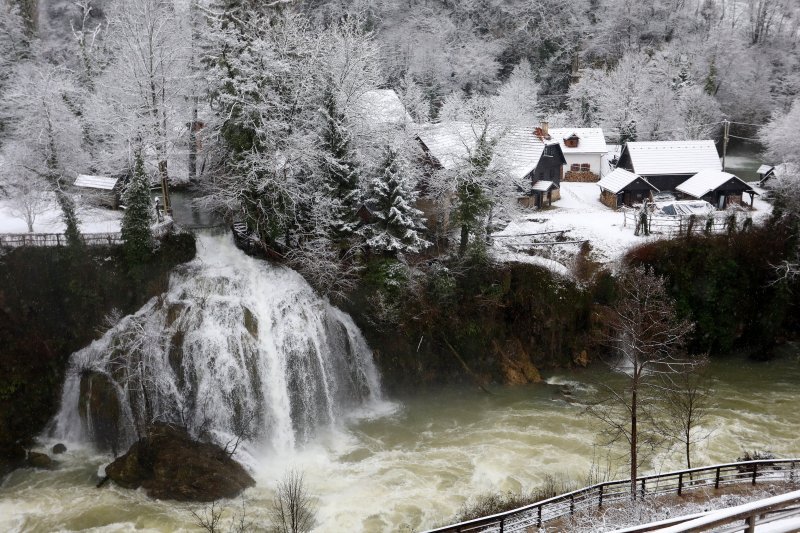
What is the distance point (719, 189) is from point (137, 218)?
35.8 metres

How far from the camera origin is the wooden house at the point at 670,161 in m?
43.9

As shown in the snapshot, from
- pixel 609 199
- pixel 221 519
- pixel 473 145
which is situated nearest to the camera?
pixel 221 519

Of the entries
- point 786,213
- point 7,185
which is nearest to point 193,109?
point 7,185

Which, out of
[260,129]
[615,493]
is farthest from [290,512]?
[260,129]

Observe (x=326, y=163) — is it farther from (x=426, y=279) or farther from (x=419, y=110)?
(x=419, y=110)

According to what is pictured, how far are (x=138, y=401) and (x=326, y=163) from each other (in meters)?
14.5

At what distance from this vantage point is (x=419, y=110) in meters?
45.1

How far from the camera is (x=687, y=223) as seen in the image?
3594 centimetres

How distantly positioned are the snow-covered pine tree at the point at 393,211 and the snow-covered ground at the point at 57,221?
13.3 meters

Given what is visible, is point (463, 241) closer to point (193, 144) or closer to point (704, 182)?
point (193, 144)

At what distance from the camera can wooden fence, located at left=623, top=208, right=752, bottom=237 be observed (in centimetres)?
3434

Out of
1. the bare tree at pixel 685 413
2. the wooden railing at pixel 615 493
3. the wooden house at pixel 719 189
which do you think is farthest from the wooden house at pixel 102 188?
the wooden house at pixel 719 189

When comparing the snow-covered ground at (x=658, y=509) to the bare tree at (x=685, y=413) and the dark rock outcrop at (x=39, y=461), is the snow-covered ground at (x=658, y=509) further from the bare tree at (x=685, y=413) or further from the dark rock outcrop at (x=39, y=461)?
the dark rock outcrop at (x=39, y=461)

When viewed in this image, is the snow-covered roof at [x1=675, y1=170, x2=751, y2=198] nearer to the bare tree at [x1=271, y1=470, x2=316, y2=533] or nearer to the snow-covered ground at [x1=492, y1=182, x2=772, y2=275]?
the snow-covered ground at [x1=492, y1=182, x2=772, y2=275]
